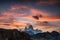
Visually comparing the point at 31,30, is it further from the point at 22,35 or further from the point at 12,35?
the point at 12,35

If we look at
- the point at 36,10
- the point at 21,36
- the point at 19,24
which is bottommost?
the point at 21,36

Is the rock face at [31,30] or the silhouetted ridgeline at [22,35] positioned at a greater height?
the rock face at [31,30]

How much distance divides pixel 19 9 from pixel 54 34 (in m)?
1.09

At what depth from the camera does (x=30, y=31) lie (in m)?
4.67

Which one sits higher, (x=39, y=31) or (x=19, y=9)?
(x=19, y=9)

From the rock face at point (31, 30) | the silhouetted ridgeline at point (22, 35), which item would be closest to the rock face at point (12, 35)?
the silhouetted ridgeline at point (22, 35)

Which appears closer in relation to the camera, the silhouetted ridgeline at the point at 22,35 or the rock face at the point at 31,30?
the silhouetted ridgeline at the point at 22,35

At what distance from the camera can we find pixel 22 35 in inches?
172

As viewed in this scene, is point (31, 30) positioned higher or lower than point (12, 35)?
higher

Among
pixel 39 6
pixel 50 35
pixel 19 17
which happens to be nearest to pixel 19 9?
pixel 19 17

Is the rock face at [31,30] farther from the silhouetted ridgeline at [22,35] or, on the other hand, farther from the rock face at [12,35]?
the rock face at [12,35]

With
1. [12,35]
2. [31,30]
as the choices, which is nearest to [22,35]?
[12,35]

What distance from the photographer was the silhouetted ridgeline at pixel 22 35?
4280mm

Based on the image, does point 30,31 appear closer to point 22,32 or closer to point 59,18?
point 22,32
